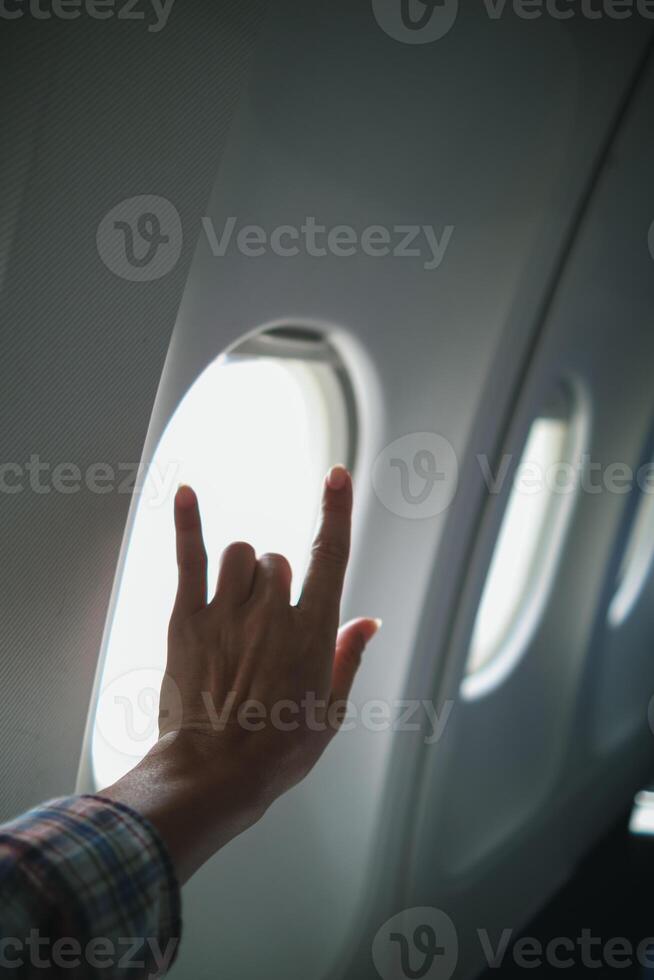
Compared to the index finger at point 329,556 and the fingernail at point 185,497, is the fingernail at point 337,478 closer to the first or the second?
the index finger at point 329,556

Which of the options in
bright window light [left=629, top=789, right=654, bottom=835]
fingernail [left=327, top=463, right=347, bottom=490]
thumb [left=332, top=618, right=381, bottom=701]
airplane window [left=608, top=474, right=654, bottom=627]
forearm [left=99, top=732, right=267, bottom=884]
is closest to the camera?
forearm [left=99, top=732, right=267, bottom=884]

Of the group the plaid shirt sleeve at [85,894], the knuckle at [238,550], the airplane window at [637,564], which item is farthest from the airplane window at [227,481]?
the airplane window at [637,564]

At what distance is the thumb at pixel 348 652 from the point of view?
5.20 feet

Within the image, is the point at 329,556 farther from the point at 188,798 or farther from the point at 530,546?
the point at 530,546

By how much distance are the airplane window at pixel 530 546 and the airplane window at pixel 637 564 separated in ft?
3.74

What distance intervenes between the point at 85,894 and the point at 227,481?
1420 mm

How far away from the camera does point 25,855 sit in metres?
0.92

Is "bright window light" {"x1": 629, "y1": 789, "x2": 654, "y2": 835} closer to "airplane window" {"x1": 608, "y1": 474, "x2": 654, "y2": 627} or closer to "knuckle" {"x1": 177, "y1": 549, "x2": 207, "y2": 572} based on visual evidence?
"airplane window" {"x1": 608, "y1": 474, "x2": 654, "y2": 627}

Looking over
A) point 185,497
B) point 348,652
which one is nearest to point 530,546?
point 348,652

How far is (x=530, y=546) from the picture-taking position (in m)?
3.54

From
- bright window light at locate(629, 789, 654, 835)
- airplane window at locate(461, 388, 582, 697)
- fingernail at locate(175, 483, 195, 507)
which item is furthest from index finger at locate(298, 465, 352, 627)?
bright window light at locate(629, 789, 654, 835)

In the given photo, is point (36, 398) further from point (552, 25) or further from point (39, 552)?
point (552, 25)

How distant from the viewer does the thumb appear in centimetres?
158

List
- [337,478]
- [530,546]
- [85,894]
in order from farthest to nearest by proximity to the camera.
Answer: [530,546]
[337,478]
[85,894]
